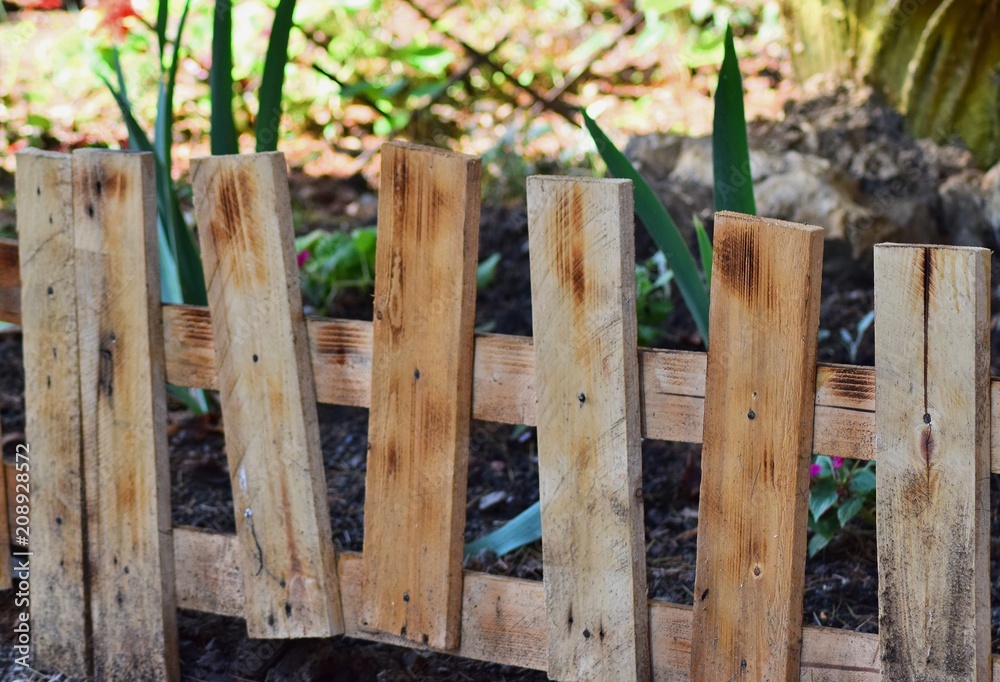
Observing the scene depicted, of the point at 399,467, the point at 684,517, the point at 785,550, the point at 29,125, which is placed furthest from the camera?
the point at 29,125

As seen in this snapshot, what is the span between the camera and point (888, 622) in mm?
1234

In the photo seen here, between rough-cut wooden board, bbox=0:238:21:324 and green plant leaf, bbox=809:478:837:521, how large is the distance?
1.47 m

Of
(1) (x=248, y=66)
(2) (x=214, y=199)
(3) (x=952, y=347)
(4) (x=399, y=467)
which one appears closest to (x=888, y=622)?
(3) (x=952, y=347)

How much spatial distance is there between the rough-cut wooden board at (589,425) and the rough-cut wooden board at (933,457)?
1.06 feet

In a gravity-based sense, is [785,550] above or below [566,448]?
below

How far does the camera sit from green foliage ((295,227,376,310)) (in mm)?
2893

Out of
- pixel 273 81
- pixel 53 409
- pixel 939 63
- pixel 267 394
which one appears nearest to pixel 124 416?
pixel 53 409

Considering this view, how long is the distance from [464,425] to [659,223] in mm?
487

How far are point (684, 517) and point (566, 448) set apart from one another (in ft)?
2.53

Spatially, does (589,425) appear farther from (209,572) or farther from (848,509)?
(209,572)

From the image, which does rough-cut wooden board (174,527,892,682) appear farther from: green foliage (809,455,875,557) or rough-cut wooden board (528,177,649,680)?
green foliage (809,455,875,557)

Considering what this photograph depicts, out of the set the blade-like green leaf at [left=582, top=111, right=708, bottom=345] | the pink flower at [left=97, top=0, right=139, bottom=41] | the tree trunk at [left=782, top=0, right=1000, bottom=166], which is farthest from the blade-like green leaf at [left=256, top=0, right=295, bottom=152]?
the pink flower at [left=97, top=0, right=139, bottom=41]

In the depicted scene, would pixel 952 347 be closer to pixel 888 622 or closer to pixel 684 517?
pixel 888 622

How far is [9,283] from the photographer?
170 centimetres
